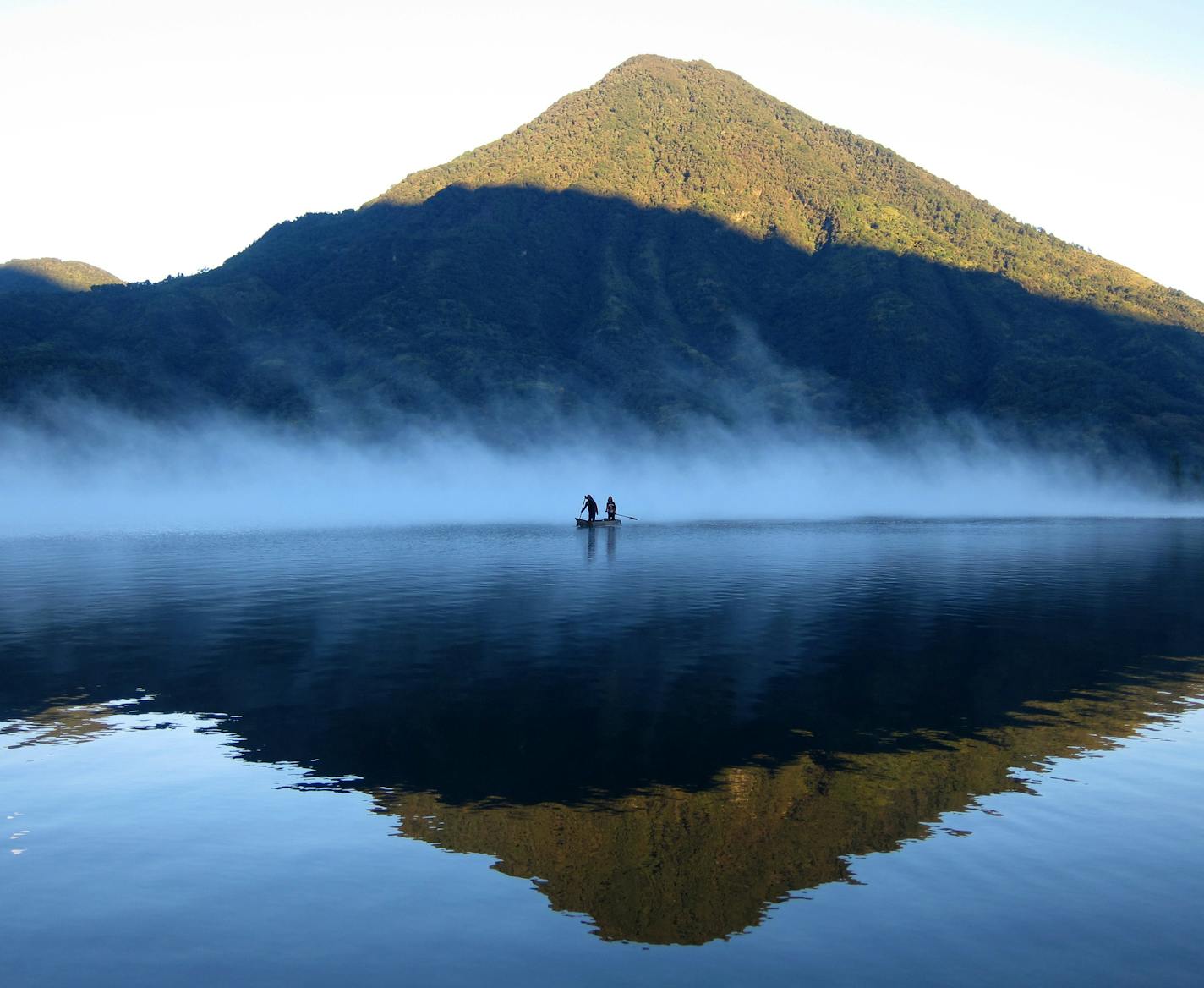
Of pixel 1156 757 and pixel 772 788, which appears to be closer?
pixel 772 788

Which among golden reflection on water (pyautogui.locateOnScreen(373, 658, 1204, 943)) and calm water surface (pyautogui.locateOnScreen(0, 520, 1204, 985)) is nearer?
calm water surface (pyautogui.locateOnScreen(0, 520, 1204, 985))

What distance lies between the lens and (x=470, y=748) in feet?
71.8

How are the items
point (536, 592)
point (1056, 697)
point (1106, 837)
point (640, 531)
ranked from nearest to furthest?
1. point (1106, 837)
2. point (1056, 697)
3. point (536, 592)
4. point (640, 531)

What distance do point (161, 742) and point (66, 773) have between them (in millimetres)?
2514

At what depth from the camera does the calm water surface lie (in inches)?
512

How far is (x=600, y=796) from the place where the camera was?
18672 mm

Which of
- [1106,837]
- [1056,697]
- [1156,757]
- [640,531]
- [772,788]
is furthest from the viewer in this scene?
[640,531]

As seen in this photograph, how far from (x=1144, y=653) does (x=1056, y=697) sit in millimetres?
8665

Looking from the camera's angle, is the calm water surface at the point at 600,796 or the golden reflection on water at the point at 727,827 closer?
the calm water surface at the point at 600,796

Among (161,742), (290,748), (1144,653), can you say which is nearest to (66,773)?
(161,742)

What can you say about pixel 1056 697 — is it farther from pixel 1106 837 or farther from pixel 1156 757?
pixel 1106 837

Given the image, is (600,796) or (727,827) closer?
(727,827)

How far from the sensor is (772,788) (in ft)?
63.2

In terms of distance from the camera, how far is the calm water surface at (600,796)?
13000mm
